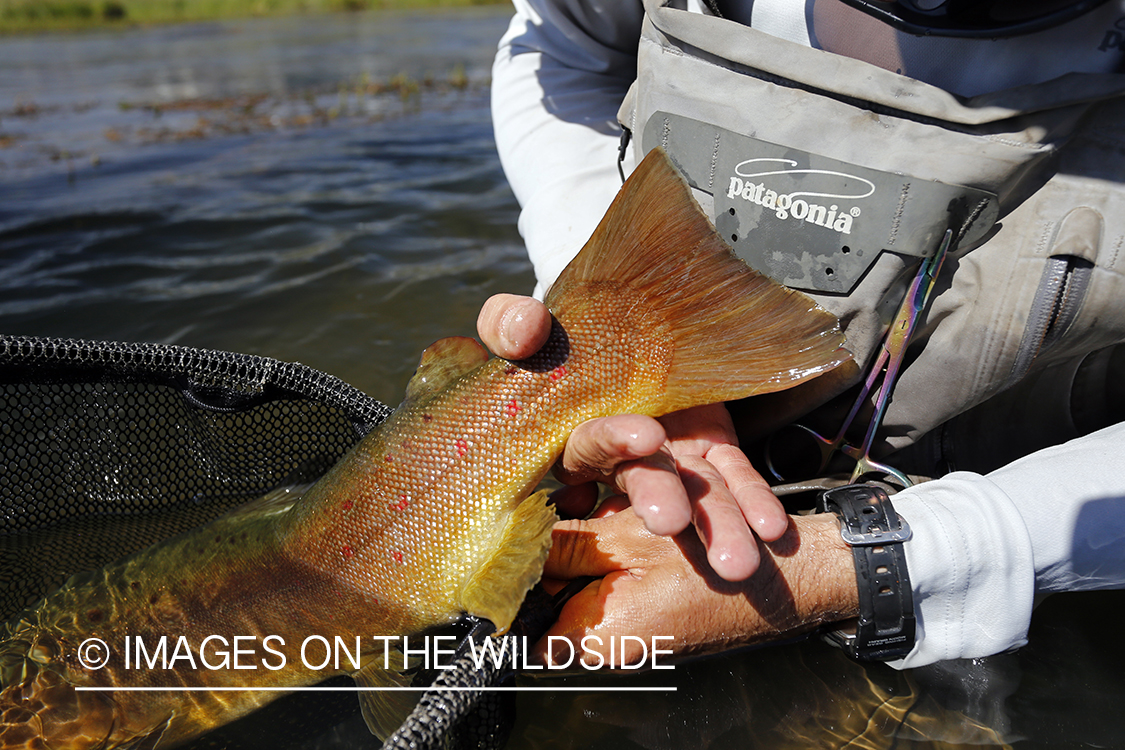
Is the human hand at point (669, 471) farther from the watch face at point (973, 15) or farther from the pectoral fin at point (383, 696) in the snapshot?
the watch face at point (973, 15)

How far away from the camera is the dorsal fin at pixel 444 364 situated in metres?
1.71

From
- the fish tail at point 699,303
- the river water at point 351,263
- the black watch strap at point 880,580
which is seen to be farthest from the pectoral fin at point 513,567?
the black watch strap at point 880,580

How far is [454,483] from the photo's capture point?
154 centimetres

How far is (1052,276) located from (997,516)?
54 cm

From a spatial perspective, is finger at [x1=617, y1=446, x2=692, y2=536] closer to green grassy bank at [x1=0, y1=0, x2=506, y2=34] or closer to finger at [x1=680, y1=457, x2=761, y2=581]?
finger at [x1=680, y1=457, x2=761, y2=581]

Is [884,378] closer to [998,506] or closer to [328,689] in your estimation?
[998,506]

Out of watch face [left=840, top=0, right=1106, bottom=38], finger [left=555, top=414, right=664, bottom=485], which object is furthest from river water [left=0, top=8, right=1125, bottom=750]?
watch face [left=840, top=0, right=1106, bottom=38]

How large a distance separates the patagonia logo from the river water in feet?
3.65

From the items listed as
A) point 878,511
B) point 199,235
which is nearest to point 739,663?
point 878,511

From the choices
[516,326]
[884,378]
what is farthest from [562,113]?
[884,378]

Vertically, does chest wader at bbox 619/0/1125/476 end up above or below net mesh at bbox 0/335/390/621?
above

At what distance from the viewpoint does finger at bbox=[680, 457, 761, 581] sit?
1355 millimetres

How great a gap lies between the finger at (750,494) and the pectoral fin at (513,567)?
433 millimetres

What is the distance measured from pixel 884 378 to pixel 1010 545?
1.52 feet
